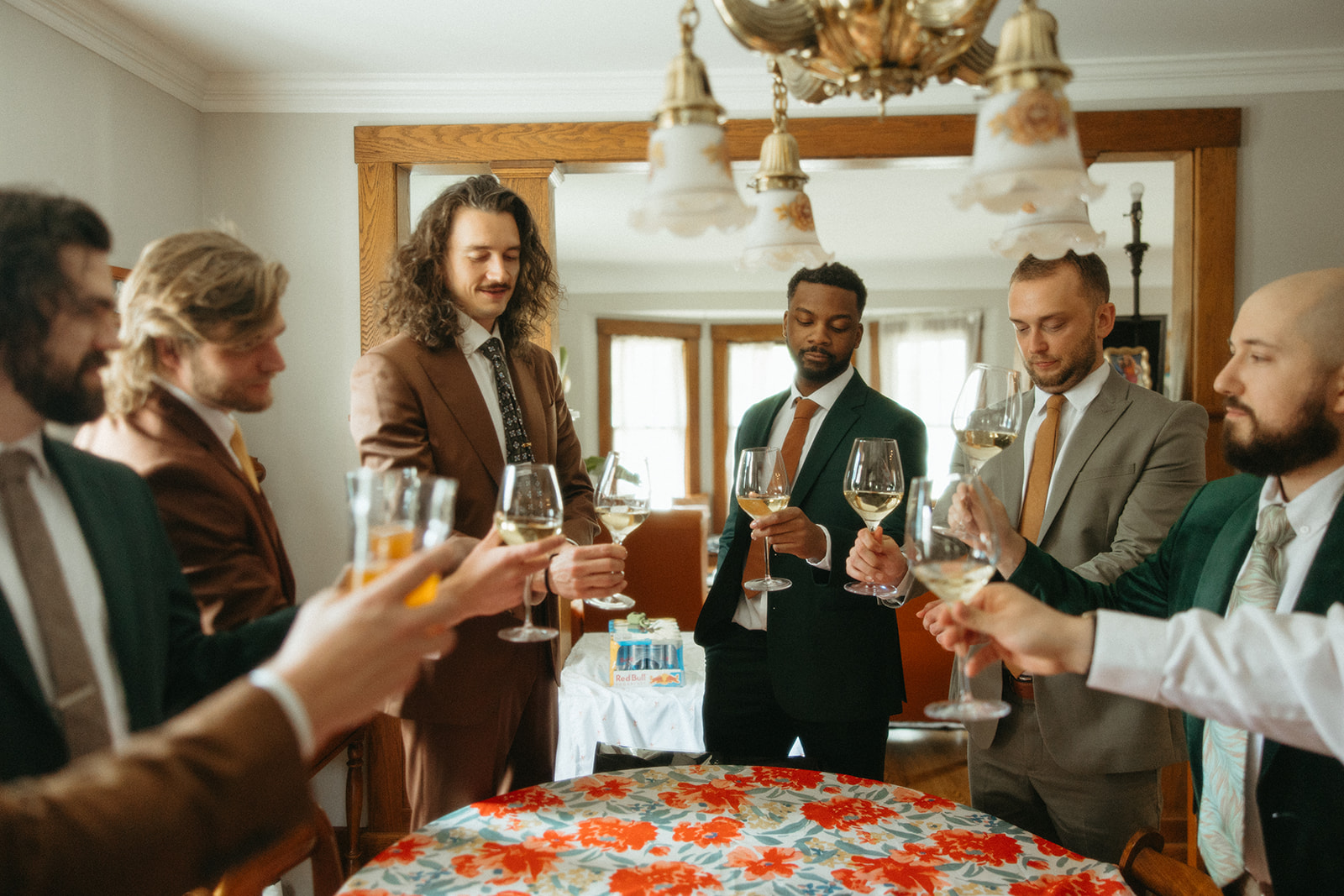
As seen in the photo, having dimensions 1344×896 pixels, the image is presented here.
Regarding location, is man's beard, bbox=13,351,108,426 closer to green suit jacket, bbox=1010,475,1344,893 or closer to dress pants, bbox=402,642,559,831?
dress pants, bbox=402,642,559,831

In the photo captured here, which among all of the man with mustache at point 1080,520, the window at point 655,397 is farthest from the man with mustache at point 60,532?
the window at point 655,397

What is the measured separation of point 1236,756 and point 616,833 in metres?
0.98

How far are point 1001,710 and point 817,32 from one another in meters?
0.93

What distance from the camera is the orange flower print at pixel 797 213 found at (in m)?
1.35

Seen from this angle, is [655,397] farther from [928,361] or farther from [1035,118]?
[1035,118]

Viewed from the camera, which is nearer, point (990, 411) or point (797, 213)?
point (797, 213)

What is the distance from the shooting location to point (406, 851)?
4.08 ft

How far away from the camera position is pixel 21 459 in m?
1.01

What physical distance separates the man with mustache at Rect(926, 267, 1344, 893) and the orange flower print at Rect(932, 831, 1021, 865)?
0.31 meters

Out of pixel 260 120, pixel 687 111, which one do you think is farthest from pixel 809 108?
pixel 687 111

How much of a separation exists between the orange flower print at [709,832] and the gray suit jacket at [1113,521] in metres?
0.82

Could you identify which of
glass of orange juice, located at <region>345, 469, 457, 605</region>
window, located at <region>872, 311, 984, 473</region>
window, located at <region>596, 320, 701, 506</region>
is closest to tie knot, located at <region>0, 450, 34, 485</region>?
glass of orange juice, located at <region>345, 469, 457, 605</region>

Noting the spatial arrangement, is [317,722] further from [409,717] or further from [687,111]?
[409,717]

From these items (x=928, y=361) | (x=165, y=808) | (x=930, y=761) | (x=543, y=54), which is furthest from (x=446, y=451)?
(x=928, y=361)
